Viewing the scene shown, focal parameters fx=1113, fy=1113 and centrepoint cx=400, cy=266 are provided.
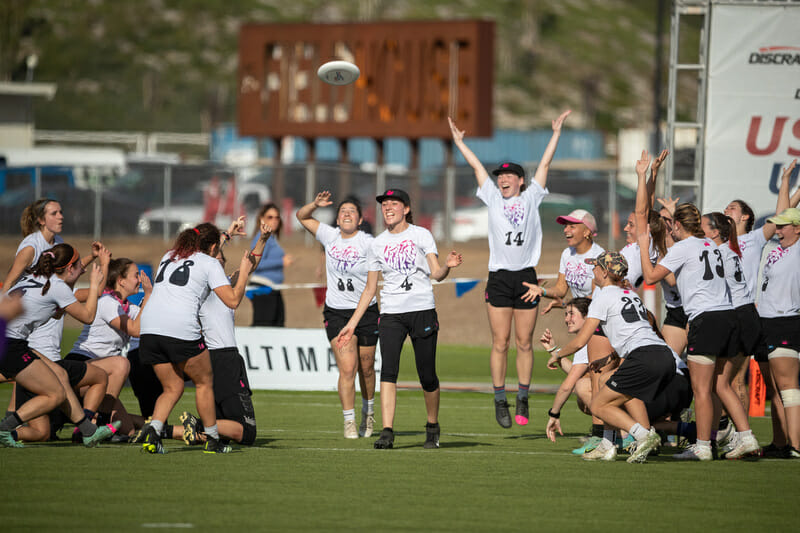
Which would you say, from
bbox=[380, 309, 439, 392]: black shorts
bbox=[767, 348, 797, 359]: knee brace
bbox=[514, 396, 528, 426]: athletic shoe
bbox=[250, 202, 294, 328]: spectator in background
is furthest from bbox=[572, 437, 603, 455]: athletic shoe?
bbox=[250, 202, 294, 328]: spectator in background

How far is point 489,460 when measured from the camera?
368 inches

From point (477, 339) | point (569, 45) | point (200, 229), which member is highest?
point (569, 45)

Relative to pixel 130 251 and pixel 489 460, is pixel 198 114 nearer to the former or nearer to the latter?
pixel 130 251

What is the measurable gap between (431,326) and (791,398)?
319 cm

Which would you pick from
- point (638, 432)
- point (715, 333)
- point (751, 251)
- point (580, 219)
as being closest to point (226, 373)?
point (638, 432)

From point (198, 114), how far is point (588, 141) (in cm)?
2700

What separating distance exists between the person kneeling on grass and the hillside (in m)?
60.9

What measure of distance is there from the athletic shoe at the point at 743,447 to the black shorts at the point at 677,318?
1.32 m

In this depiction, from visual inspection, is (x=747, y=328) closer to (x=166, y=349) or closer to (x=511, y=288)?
(x=511, y=288)

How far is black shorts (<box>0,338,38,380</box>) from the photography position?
29.7 feet

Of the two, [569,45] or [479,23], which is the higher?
[569,45]

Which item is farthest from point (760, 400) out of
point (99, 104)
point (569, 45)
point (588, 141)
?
point (569, 45)

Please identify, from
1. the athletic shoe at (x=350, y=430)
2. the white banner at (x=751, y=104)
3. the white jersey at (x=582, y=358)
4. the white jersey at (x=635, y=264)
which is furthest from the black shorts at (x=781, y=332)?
the white banner at (x=751, y=104)

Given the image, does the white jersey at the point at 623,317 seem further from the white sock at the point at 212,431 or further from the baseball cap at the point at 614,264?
the white sock at the point at 212,431
